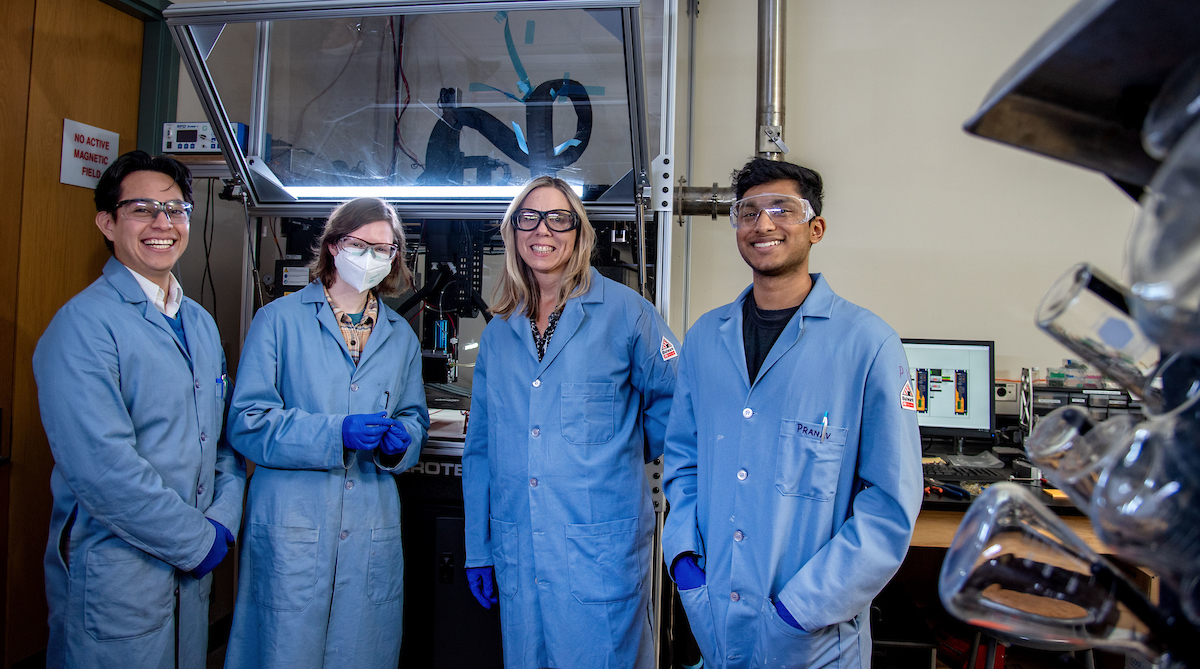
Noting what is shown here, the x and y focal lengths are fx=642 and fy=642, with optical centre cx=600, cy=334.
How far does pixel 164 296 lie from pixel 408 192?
0.84 metres

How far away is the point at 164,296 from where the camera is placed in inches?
71.0

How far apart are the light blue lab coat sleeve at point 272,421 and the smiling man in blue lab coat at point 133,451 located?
10 centimetres

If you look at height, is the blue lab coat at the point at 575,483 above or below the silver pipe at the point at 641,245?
below

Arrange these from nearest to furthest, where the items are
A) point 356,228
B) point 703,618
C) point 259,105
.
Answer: point 703,618
point 356,228
point 259,105

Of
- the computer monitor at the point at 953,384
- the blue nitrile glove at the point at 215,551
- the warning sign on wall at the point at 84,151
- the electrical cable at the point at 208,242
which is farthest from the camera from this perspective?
the electrical cable at the point at 208,242

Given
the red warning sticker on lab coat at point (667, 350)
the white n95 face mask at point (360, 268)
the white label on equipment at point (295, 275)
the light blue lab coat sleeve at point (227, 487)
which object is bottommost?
the light blue lab coat sleeve at point (227, 487)

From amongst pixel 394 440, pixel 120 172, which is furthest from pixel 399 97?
pixel 394 440

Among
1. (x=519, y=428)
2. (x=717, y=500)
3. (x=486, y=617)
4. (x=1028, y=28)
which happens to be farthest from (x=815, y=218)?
(x=1028, y=28)

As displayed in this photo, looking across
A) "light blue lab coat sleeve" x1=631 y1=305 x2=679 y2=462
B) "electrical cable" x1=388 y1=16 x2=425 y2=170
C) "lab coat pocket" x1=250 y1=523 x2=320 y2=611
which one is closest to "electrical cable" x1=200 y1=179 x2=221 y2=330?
"electrical cable" x1=388 y1=16 x2=425 y2=170

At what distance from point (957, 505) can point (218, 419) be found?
236 centimetres

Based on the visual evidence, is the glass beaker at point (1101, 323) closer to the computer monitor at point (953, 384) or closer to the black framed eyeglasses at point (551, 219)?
the black framed eyeglasses at point (551, 219)

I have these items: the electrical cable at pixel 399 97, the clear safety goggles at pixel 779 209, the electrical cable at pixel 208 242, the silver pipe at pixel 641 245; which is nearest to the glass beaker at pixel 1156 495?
the clear safety goggles at pixel 779 209

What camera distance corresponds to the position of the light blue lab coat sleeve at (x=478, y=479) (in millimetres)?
1896

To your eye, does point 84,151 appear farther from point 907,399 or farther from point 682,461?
point 907,399
